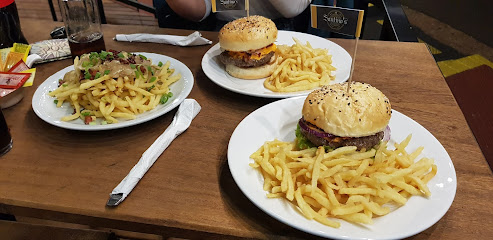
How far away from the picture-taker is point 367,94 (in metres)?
1.47

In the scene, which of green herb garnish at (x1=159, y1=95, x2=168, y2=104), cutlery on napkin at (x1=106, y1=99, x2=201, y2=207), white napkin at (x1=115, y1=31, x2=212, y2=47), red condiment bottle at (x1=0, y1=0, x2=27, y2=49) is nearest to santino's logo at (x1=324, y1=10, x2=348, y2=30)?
cutlery on napkin at (x1=106, y1=99, x2=201, y2=207)

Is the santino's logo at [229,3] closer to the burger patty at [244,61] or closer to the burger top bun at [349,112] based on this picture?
the burger patty at [244,61]

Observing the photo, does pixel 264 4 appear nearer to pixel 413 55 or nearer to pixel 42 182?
pixel 413 55

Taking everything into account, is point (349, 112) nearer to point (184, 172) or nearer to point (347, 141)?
point (347, 141)

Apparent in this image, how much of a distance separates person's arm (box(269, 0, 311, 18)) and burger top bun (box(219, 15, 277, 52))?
2.73ft

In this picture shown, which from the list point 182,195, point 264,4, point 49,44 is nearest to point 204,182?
point 182,195

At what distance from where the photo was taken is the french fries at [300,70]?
1.93m

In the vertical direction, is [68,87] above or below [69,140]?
above

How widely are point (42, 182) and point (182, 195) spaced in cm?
51

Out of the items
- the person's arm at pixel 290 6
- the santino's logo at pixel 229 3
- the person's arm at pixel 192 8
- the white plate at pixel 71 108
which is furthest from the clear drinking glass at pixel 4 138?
the person's arm at pixel 290 6

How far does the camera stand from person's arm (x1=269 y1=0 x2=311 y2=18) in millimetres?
2912

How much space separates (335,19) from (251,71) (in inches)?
25.1

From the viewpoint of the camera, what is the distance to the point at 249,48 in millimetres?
2105

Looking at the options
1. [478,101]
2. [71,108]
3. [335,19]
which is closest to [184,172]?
[71,108]
